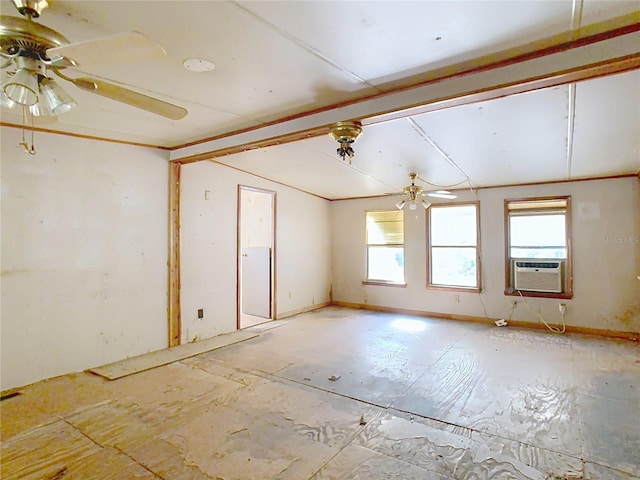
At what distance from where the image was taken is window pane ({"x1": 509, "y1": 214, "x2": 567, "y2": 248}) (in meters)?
5.32

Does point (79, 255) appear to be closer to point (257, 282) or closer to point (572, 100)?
point (257, 282)

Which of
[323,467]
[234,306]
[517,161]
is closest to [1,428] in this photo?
[323,467]

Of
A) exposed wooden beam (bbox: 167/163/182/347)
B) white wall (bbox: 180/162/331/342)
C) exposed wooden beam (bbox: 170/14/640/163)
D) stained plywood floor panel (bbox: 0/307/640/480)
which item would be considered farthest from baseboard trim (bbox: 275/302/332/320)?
exposed wooden beam (bbox: 170/14/640/163)

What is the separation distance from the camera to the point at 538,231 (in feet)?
18.0

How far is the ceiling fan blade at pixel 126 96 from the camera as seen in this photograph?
5.71 feet

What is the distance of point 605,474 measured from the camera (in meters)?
2.02

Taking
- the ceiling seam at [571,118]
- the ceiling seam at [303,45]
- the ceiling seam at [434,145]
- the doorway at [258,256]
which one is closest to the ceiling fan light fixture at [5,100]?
the ceiling seam at [303,45]

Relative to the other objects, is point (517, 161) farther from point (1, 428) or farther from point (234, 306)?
point (1, 428)

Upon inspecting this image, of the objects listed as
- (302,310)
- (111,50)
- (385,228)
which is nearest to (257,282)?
(302,310)

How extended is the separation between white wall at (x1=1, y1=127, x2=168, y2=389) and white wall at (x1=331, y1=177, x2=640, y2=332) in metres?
4.25

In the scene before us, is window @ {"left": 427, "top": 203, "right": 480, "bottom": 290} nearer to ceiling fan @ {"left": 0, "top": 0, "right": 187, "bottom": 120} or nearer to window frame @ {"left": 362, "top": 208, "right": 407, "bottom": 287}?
window frame @ {"left": 362, "top": 208, "right": 407, "bottom": 287}

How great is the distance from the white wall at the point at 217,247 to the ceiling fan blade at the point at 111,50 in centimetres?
317

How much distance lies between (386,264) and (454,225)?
58.1 inches

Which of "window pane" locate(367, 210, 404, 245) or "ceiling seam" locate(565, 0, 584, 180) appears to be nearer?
"ceiling seam" locate(565, 0, 584, 180)
